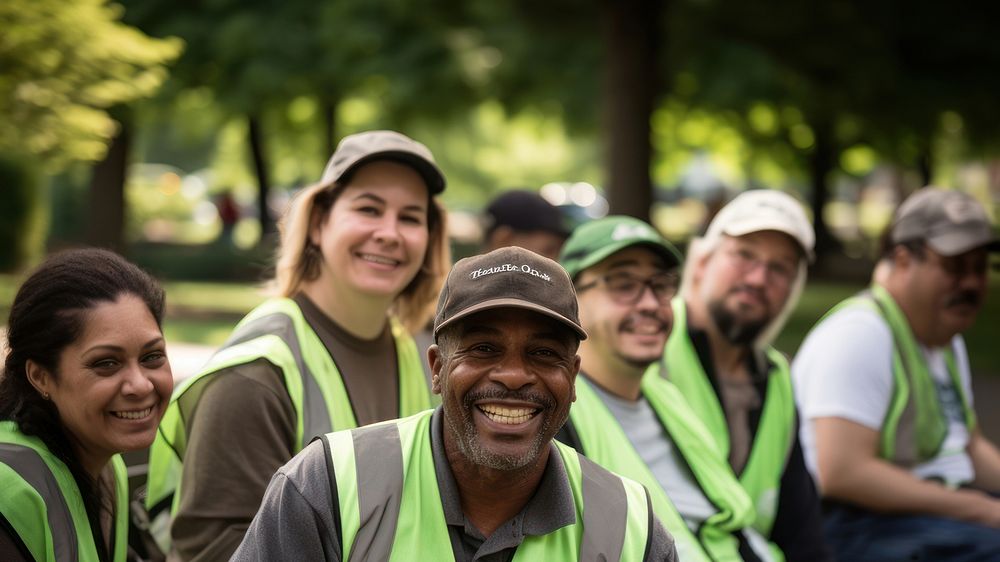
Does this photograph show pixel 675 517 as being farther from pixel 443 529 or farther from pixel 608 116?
pixel 608 116

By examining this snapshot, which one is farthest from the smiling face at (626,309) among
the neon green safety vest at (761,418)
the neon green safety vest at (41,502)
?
the neon green safety vest at (41,502)

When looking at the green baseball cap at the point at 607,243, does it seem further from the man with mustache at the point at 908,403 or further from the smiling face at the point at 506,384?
the smiling face at the point at 506,384

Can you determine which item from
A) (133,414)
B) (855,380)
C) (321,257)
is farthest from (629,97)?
(133,414)

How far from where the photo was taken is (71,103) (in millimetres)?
11070

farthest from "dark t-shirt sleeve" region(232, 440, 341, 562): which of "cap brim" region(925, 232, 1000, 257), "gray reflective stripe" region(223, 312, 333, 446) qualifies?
"cap brim" region(925, 232, 1000, 257)

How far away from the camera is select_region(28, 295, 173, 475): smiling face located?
9.29 ft

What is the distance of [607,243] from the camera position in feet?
12.6

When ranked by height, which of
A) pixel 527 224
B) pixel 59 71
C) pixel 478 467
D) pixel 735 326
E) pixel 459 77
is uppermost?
pixel 459 77

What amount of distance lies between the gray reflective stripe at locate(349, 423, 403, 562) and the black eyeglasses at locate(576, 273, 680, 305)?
147 centimetres

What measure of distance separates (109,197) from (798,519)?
17.0 metres

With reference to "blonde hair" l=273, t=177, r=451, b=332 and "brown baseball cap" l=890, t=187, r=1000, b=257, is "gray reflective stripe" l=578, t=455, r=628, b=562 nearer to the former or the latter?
"blonde hair" l=273, t=177, r=451, b=332

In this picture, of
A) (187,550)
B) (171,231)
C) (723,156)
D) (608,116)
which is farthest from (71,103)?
(171,231)

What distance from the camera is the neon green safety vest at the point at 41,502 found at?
8.61 feet

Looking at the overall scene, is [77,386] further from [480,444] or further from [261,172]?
[261,172]
